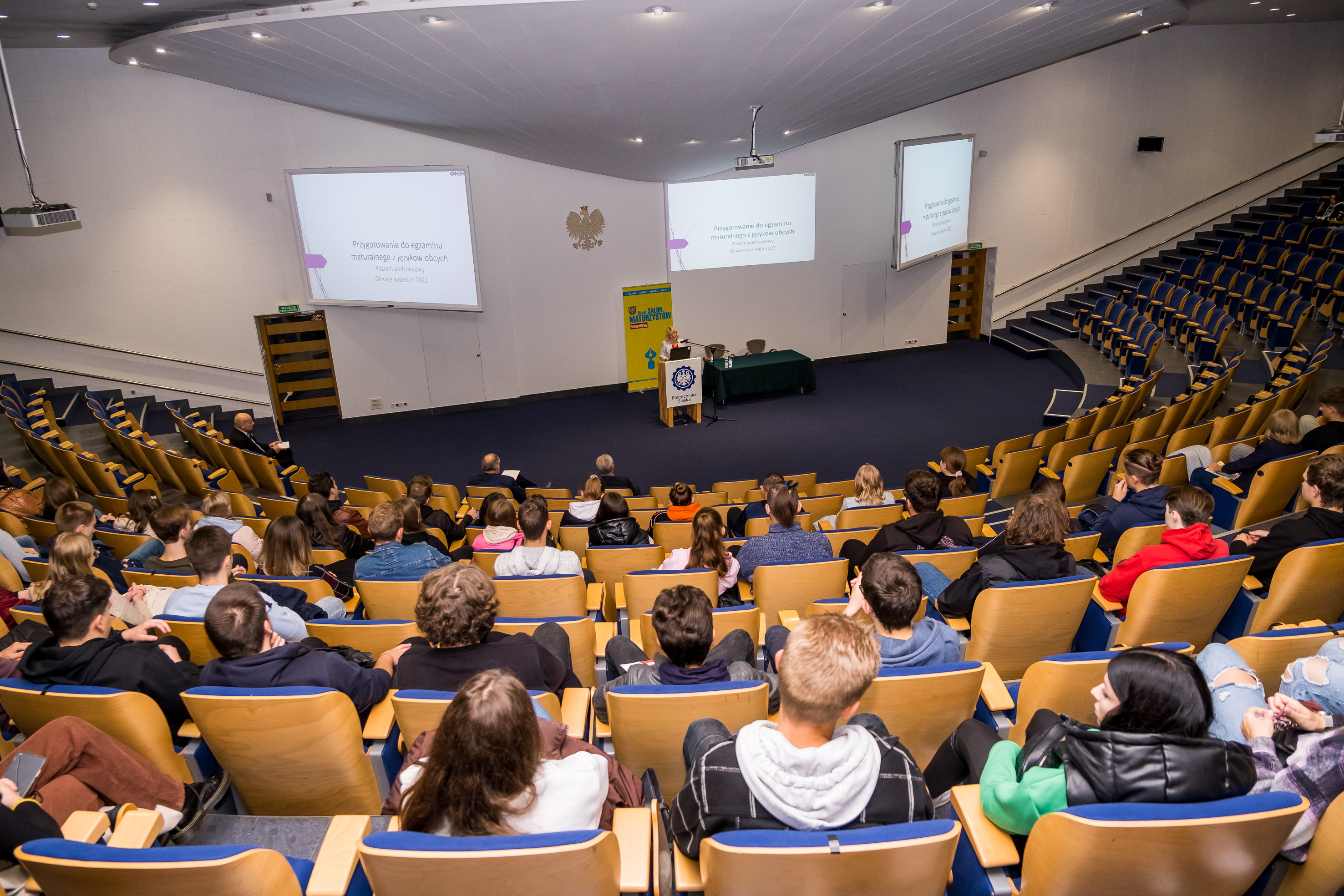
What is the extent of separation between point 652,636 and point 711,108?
6104mm

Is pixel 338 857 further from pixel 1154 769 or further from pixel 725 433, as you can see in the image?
pixel 725 433

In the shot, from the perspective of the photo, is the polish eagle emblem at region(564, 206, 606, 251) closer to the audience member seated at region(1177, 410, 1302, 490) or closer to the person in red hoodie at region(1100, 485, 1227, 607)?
the audience member seated at region(1177, 410, 1302, 490)

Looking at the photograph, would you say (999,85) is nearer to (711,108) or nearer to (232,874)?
(711,108)

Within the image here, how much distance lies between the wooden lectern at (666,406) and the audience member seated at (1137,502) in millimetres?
7177

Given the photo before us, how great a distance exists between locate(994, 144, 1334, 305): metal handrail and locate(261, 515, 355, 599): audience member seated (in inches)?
551

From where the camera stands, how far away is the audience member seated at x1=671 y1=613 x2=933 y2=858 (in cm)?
183

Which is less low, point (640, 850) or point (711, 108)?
point (711, 108)

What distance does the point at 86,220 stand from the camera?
34.7 ft

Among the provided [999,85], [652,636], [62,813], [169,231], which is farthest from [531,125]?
[999,85]

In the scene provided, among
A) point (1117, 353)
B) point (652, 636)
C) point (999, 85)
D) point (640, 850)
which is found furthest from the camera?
point (999, 85)

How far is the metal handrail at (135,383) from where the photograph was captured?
1070 centimetres

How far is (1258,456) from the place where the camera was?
5.46 m

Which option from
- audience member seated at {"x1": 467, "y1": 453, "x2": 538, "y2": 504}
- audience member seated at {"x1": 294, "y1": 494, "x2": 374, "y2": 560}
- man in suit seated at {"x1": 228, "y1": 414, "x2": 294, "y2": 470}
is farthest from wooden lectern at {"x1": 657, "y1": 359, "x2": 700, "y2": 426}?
audience member seated at {"x1": 294, "y1": 494, "x2": 374, "y2": 560}

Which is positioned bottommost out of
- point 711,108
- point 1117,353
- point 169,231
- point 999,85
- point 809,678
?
point 1117,353
